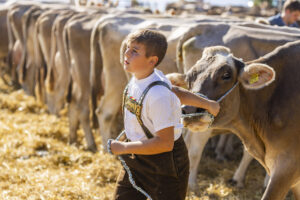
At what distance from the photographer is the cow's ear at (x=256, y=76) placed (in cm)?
344

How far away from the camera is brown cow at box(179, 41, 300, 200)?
140 inches

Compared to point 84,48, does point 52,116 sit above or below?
below

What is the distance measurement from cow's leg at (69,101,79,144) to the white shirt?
4682mm

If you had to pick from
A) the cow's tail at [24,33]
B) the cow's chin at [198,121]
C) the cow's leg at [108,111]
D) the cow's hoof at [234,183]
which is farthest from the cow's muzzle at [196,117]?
the cow's tail at [24,33]

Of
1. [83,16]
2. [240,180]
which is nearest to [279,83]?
[240,180]

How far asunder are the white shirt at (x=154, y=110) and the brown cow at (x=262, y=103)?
2.46 ft

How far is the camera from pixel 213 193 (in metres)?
5.11

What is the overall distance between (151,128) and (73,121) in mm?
4947

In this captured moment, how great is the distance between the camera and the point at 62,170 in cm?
577

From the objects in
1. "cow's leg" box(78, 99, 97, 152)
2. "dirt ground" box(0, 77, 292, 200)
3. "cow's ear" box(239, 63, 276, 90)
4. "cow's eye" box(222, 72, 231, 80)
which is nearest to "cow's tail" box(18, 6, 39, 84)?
"dirt ground" box(0, 77, 292, 200)

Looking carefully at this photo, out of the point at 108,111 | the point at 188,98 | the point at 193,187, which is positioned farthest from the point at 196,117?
the point at 108,111

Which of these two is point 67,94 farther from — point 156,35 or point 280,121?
point 156,35

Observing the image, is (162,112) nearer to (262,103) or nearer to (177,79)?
(177,79)

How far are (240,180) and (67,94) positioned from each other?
3404 millimetres
